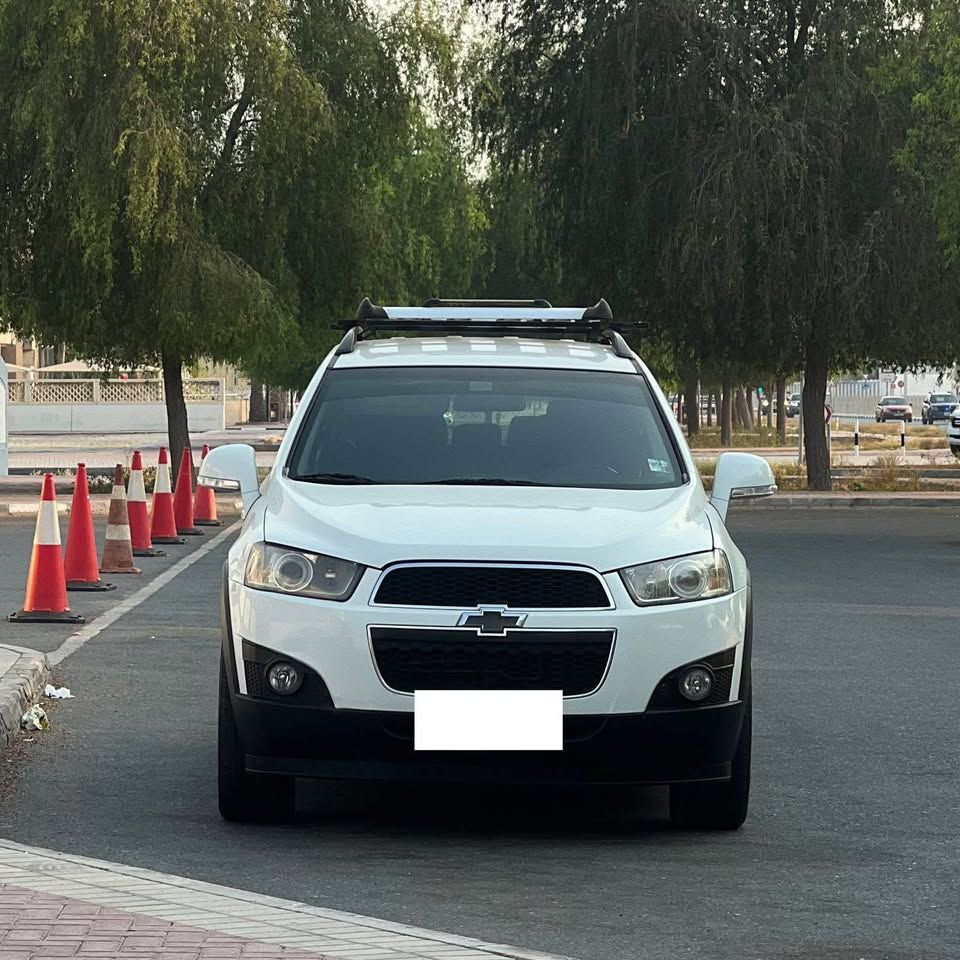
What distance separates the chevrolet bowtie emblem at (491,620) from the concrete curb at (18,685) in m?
2.82

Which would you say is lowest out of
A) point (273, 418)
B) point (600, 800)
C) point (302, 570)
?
point (273, 418)

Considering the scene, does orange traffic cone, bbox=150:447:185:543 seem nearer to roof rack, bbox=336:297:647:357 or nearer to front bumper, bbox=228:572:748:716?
roof rack, bbox=336:297:647:357

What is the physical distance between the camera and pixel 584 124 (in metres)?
31.2

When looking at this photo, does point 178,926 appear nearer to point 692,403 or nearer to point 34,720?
point 34,720

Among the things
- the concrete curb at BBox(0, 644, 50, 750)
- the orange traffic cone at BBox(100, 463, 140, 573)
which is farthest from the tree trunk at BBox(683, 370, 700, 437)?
the concrete curb at BBox(0, 644, 50, 750)

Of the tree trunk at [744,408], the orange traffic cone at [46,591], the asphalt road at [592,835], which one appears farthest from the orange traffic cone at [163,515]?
the tree trunk at [744,408]

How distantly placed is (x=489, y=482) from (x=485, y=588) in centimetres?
97

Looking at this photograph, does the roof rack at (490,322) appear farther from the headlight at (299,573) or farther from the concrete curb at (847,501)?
the concrete curb at (847,501)

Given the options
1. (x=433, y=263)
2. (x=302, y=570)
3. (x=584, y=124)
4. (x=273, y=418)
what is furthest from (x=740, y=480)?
(x=273, y=418)

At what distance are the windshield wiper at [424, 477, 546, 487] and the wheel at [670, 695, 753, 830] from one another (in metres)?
1.14

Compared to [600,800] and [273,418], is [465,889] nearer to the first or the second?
[600,800]

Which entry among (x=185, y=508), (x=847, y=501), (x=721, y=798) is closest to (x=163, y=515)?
(x=185, y=508)

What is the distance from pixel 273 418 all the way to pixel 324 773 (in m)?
96.4

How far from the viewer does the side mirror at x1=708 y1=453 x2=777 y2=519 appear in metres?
8.05
